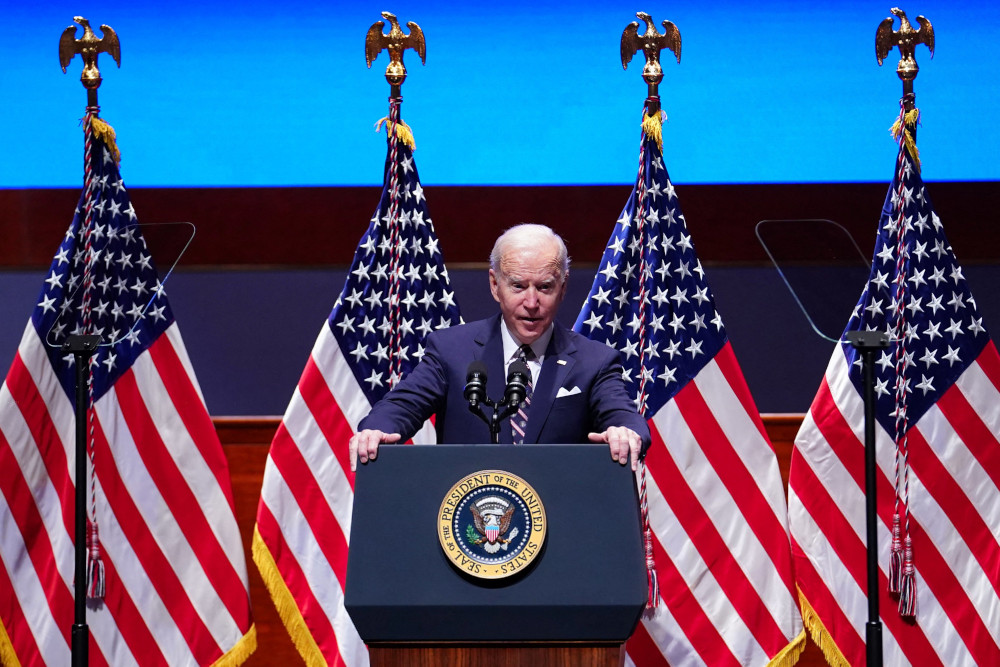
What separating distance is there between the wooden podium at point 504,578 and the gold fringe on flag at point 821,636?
162 cm

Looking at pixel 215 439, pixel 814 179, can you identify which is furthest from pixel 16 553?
pixel 814 179

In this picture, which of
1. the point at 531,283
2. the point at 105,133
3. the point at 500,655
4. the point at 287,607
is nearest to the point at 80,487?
the point at 287,607

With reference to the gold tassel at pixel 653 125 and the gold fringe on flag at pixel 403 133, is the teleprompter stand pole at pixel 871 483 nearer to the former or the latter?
the gold tassel at pixel 653 125

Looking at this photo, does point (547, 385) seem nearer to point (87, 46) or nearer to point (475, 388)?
point (475, 388)

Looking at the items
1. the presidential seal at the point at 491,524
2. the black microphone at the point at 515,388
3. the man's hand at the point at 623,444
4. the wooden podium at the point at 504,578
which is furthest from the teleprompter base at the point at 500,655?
the black microphone at the point at 515,388

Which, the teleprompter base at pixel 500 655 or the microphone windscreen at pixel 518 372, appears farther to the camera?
the microphone windscreen at pixel 518 372

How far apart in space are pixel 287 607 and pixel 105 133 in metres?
1.56

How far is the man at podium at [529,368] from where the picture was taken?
2426 mm

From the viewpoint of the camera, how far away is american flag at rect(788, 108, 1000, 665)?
11.0 feet

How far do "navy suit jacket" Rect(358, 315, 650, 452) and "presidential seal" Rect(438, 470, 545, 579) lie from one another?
0.45m

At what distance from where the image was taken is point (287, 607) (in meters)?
3.39

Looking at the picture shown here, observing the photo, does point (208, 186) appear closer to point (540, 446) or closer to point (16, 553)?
point (16, 553)

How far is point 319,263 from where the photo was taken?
3928mm

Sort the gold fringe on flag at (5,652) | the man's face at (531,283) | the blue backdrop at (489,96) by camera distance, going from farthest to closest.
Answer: the blue backdrop at (489,96) → the gold fringe on flag at (5,652) → the man's face at (531,283)
